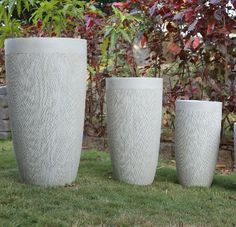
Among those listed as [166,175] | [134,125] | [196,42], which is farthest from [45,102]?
[196,42]

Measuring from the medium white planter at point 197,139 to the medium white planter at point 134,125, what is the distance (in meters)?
0.16

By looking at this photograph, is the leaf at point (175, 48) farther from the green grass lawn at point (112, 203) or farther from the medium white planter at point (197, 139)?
the green grass lawn at point (112, 203)

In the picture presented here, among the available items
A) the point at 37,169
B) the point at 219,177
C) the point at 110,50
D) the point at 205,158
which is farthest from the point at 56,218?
the point at 110,50

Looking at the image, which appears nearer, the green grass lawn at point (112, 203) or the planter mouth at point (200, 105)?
the green grass lawn at point (112, 203)

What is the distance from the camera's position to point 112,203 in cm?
241

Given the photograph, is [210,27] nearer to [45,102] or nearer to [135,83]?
[135,83]

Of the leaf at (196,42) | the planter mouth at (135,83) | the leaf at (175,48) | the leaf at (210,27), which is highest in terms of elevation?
the leaf at (210,27)

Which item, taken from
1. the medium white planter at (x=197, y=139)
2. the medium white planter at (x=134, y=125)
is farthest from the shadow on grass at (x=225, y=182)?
the medium white planter at (x=134, y=125)

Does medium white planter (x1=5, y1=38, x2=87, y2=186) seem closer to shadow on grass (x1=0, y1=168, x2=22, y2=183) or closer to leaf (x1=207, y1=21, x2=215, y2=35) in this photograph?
shadow on grass (x1=0, y1=168, x2=22, y2=183)

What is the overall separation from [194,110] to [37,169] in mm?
995

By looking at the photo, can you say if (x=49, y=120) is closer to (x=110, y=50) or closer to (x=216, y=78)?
(x=216, y=78)

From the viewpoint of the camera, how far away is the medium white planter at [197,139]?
2953 millimetres

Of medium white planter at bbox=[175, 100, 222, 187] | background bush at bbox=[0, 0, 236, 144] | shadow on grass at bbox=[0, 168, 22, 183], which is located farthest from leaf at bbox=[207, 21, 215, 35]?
shadow on grass at bbox=[0, 168, 22, 183]

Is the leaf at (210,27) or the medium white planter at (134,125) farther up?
the leaf at (210,27)
